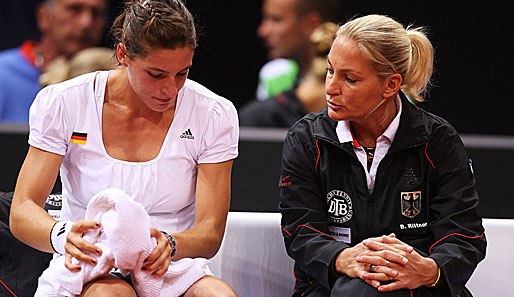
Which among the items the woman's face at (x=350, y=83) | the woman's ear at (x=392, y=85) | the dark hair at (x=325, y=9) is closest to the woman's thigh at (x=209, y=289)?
the woman's face at (x=350, y=83)

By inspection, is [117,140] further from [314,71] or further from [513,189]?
[314,71]

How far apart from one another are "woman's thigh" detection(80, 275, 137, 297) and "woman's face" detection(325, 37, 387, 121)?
80 centimetres

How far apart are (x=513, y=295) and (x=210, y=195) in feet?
3.82

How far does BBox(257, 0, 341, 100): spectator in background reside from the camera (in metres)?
4.70

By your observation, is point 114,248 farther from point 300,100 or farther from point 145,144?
point 300,100

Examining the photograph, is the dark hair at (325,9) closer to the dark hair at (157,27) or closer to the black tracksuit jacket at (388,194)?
the black tracksuit jacket at (388,194)

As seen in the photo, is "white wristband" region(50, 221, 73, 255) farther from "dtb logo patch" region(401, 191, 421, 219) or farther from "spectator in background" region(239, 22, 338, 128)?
"spectator in background" region(239, 22, 338, 128)

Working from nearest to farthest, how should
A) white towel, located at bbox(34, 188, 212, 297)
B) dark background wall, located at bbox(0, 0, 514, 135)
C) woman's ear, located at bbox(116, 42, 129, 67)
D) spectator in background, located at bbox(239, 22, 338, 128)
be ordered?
white towel, located at bbox(34, 188, 212, 297)
woman's ear, located at bbox(116, 42, 129, 67)
spectator in background, located at bbox(239, 22, 338, 128)
dark background wall, located at bbox(0, 0, 514, 135)

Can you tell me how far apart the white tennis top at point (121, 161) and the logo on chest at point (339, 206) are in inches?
13.2

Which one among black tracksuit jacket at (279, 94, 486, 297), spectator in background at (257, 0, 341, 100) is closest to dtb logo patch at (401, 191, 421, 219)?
black tracksuit jacket at (279, 94, 486, 297)

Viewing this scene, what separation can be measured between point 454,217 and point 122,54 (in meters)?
1.10

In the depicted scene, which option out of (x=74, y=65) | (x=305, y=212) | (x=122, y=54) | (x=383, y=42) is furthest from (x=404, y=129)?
(x=74, y=65)

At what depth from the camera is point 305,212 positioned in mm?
2283

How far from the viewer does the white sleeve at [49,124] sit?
217cm
